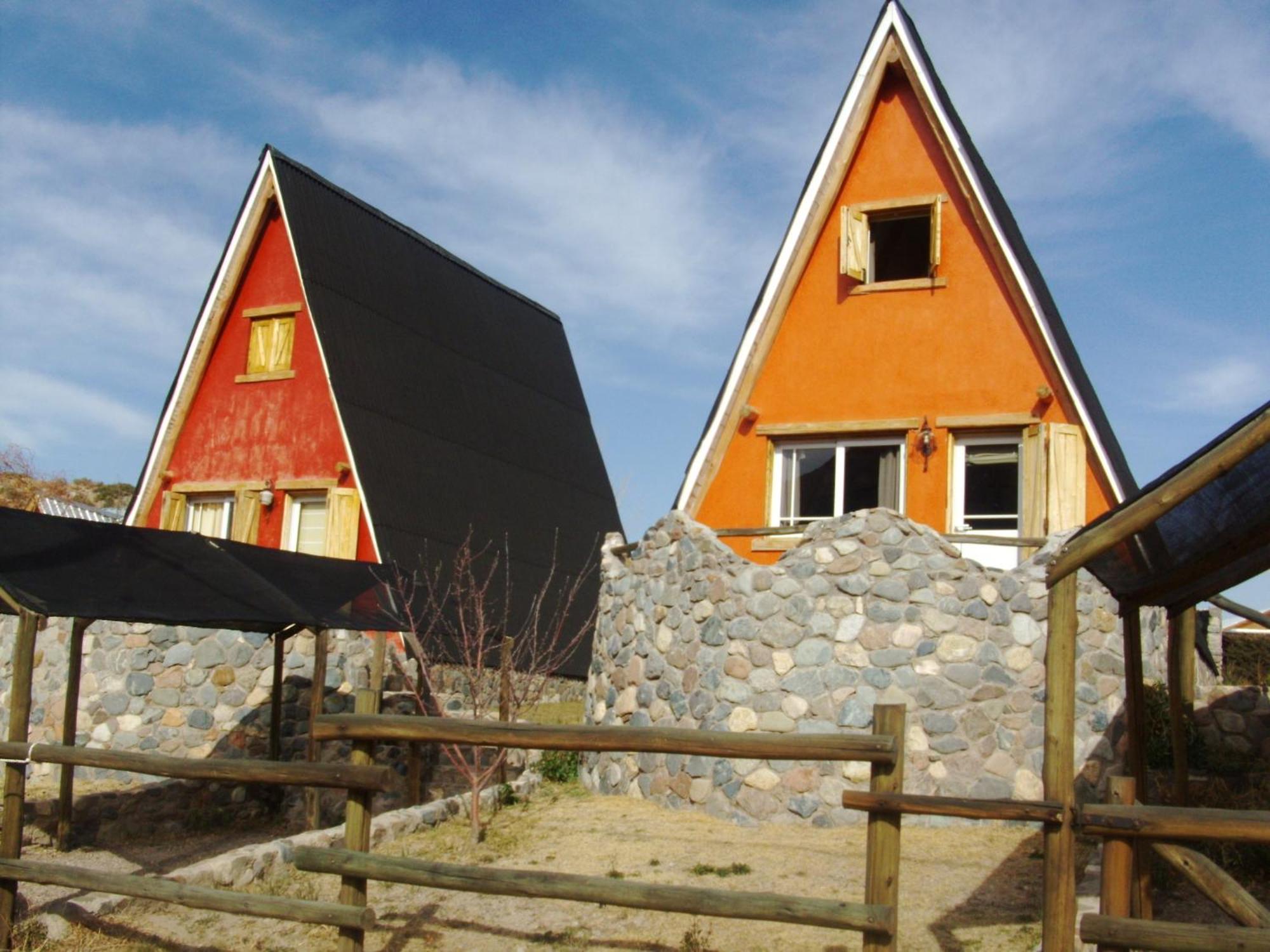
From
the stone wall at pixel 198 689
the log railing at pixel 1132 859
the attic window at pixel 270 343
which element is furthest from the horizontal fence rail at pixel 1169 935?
the attic window at pixel 270 343

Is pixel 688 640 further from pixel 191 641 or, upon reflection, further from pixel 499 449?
pixel 499 449

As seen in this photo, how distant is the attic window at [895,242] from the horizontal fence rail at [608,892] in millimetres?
10063

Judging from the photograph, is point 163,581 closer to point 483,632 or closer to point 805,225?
point 483,632

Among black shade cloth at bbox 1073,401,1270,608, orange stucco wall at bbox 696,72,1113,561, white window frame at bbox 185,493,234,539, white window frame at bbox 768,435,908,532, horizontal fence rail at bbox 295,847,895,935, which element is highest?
orange stucco wall at bbox 696,72,1113,561

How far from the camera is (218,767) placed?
24.7 feet

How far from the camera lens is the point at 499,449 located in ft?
75.3

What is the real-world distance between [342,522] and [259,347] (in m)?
3.75

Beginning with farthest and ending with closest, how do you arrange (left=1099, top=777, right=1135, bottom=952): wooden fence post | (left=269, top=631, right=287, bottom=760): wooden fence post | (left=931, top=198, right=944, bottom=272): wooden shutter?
(left=931, top=198, right=944, bottom=272): wooden shutter → (left=269, top=631, right=287, bottom=760): wooden fence post → (left=1099, top=777, right=1135, bottom=952): wooden fence post

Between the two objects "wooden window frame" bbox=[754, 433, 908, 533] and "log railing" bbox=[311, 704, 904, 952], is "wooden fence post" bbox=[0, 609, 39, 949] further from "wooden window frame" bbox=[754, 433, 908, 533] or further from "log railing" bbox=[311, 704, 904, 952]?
"wooden window frame" bbox=[754, 433, 908, 533]

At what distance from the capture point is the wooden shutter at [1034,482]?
1382 centimetres

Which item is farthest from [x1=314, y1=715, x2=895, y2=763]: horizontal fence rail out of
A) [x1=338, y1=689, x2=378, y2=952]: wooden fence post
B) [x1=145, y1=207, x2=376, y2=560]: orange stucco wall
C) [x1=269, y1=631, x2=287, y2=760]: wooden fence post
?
[x1=145, y1=207, x2=376, y2=560]: orange stucco wall

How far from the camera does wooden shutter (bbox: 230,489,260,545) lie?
19.6m

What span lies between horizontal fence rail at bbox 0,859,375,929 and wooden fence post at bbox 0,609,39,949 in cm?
24

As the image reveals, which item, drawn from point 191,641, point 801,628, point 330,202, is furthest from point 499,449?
point 801,628
